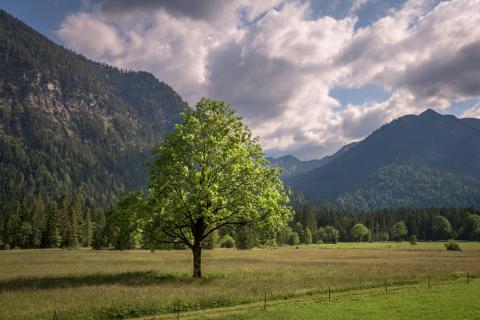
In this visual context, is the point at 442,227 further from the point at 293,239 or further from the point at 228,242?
the point at 228,242

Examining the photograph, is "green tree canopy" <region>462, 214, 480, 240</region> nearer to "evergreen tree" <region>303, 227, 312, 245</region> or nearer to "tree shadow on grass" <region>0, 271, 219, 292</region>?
"evergreen tree" <region>303, 227, 312, 245</region>

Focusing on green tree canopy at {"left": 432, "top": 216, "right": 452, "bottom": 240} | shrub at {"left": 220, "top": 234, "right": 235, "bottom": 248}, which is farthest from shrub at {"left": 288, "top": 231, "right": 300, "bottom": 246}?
green tree canopy at {"left": 432, "top": 216, "right": 452, "bottom": 240}

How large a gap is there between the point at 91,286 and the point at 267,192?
19.6m

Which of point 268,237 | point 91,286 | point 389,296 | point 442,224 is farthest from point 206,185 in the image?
point 442,224

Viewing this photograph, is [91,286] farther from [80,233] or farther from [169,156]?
[80,233]

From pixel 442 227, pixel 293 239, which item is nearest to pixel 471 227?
pixel 442 227

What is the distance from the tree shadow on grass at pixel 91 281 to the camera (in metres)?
37.5

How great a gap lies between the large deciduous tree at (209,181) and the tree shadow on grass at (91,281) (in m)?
3.05

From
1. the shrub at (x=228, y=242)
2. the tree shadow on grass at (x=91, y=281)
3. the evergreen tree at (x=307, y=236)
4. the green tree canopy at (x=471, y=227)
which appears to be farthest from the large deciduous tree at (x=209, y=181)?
the green tree canopy at (x=471, y=227)

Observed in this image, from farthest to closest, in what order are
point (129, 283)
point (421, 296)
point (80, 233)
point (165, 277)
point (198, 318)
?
point (80, 233)
point (165, 277)
point (129, 283)
point (421, 296)
point (198, 318)

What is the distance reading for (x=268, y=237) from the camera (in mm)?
43750

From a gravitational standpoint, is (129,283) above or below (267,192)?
below

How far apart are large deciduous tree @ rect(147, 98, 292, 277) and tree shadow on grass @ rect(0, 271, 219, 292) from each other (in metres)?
3.05

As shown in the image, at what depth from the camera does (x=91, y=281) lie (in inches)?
1587
